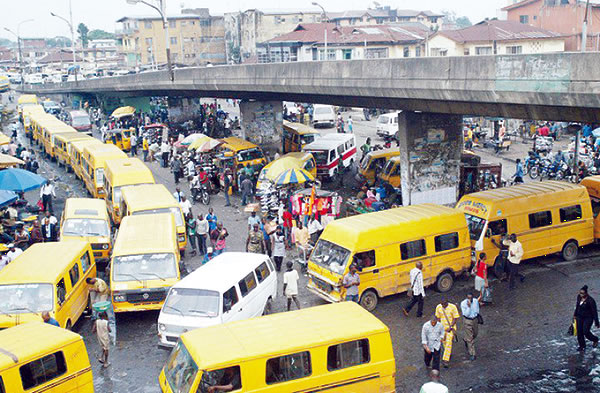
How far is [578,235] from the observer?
16.8 m

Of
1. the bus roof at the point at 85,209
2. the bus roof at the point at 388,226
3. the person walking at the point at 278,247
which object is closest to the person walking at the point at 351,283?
the bus roof at the point at 388,226

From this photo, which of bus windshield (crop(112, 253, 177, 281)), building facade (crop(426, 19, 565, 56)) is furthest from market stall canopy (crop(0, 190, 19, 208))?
building facade (crop(426, 19, 565, 56))

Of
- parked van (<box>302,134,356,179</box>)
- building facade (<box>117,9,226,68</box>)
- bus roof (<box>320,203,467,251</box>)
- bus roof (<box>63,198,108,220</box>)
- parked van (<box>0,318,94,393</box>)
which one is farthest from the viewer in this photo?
building facade (<box>117,9,226,68</box>)

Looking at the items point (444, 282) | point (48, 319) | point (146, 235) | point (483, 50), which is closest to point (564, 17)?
point (483, 50)

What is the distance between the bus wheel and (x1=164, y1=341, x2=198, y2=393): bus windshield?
1175 cm

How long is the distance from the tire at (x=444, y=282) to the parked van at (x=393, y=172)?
33.9 feet

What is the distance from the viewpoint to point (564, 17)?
38.1 m

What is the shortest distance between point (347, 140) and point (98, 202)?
14.5 metres

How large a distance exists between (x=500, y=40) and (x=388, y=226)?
22849mm

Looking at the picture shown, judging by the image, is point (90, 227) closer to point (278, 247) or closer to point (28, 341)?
point (278, 247)

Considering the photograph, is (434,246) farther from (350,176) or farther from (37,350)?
(350,176)

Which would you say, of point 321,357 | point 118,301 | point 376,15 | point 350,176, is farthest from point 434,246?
point 376,15

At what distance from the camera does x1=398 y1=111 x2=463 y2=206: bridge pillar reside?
71.5 feet

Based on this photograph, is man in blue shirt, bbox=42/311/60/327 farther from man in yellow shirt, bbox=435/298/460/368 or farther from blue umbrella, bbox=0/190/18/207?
blue umbrella, bbox=0/190/18/207
